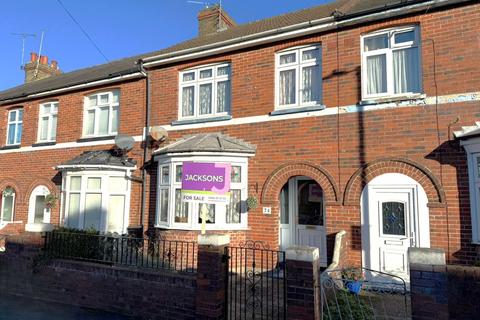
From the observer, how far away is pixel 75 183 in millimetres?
11188

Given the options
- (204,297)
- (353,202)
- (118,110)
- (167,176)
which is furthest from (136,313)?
(118,110)

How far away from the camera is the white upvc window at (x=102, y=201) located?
10719mm

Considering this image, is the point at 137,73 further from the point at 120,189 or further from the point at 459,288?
the point at 459,288

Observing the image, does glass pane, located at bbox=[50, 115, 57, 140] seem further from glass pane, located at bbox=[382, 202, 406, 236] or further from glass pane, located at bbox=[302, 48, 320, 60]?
glass pane, located at bbox=[382, 202, 406, 236]

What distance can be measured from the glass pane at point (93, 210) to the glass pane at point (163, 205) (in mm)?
2201

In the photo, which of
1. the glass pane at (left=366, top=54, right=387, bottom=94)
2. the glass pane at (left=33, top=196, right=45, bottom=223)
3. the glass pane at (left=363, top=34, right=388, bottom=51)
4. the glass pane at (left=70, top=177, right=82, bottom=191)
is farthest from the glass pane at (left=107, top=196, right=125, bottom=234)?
the glass pane at (left=363, top=34, right=388, bottom=51)

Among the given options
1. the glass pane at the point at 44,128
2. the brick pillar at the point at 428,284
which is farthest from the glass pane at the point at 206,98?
the brick pillar at the point at 428,284

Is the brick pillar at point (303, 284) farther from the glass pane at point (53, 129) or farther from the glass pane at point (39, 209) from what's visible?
the glass pane at point (53, 129)

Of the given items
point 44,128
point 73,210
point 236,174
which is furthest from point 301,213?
point 44,128

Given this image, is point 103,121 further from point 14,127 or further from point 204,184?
point 204,184

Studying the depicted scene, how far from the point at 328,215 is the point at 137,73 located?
7136mm

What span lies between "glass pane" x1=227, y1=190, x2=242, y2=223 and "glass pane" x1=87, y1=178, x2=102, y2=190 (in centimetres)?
428

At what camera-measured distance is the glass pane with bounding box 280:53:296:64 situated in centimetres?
926

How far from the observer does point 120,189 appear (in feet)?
35.9
